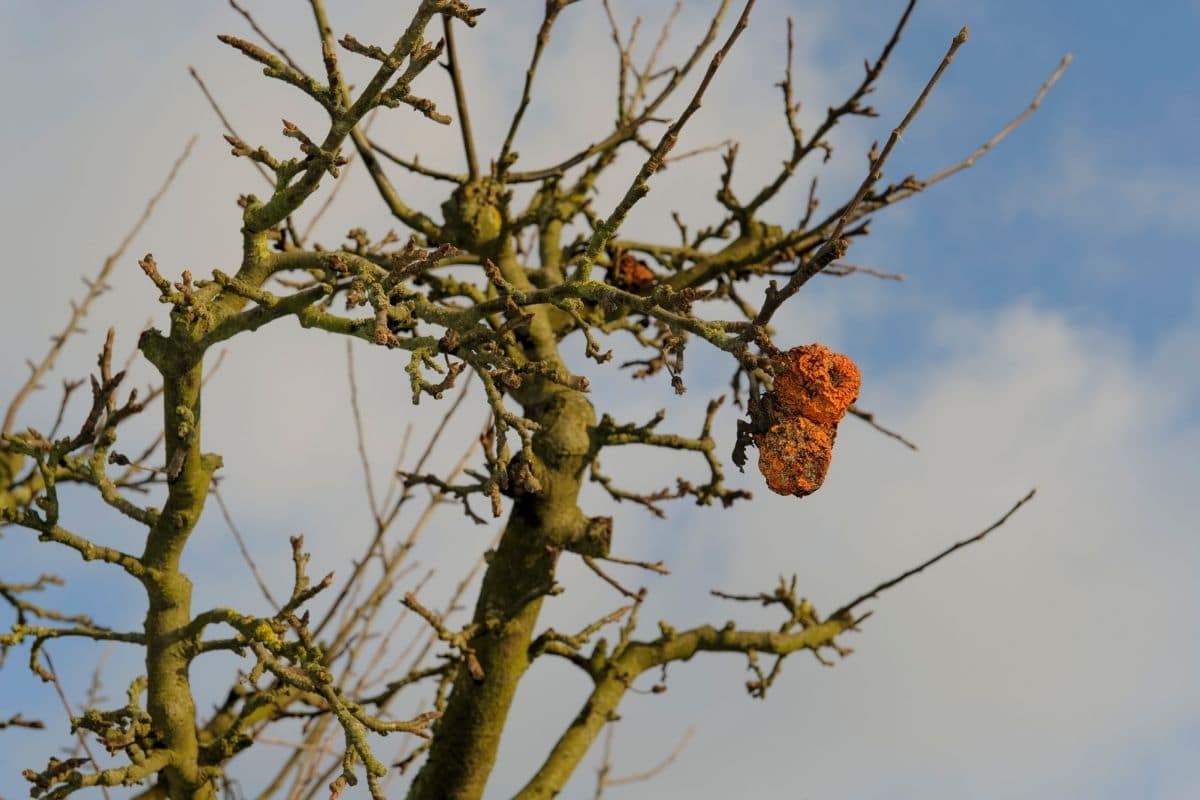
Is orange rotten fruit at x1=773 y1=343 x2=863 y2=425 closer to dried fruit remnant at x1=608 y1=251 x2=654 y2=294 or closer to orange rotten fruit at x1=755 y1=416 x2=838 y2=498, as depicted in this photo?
orange rotten fruit at x1=755 y1=416 x2=838 y2=498

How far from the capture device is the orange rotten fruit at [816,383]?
236cm

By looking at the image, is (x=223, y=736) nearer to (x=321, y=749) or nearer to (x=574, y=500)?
(x=321, y=749)

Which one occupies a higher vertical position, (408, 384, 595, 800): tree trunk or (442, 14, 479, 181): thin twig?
(442, 14, 479, 181): thin twig

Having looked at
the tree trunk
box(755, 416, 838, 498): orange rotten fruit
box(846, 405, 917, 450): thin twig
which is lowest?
box(755, 416, 838, 498): orange rotten fruit

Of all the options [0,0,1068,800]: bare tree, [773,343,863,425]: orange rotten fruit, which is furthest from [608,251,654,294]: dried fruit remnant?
[773,343,863,425]: orange rotten fruit

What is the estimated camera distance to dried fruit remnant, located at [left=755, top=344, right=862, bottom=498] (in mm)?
2355

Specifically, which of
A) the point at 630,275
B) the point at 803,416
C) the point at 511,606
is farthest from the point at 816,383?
the point at 630,275

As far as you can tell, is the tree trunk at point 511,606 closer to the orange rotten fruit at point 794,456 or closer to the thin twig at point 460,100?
the thin twig at point 460,100

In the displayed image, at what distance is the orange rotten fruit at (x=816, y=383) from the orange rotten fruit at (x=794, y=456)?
3 centimetres

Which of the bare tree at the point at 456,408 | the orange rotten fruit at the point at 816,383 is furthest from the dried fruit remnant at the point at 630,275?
the orange rotten fruit at the point at 816,383

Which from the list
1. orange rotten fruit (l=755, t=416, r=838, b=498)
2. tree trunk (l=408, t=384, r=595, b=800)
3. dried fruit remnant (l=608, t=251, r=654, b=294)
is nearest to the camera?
orange rotten fruit (l=755, t=416, r=838, b=498)

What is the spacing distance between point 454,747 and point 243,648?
105 cm

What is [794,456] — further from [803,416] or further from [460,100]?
[460,100]

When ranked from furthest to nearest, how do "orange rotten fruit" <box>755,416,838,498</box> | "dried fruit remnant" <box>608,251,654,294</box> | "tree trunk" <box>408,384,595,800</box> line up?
"dried fruit remnant" <box>608,251,654,294</box>
"tree trunk" <box>408,384,595,800</box>
"orange rotten fruit" <box>755,416,838,498</box>
